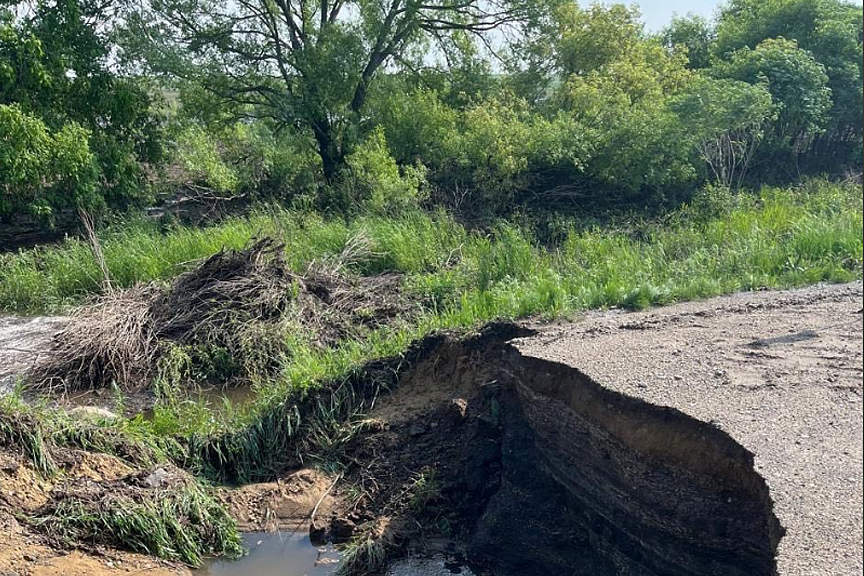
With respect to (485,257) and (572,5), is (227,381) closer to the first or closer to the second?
(485,257)

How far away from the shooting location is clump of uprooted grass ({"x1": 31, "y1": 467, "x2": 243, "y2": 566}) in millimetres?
5824

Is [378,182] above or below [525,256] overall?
above

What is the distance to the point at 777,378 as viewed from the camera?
4824 millimetres

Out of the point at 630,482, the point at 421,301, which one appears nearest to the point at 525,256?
the point at 421,301

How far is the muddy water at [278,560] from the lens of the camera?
241 inches

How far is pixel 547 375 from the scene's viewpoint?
5.81m

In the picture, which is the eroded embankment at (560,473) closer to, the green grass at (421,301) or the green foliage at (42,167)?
the green grass at (421,301)

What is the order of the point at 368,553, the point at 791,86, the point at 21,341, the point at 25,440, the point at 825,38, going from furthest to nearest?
the point at 825,38
the point at 791,86
the point at 21,341
the point at 25,440
the point at 368,553

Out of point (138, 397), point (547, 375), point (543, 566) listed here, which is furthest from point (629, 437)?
point (138, 397)

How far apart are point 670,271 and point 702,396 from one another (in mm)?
3432

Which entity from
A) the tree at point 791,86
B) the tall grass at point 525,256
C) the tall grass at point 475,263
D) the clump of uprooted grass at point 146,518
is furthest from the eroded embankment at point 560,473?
the tree at point 791,86

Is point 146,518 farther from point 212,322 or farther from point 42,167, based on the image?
point 42,167

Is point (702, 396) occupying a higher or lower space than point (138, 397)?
higher

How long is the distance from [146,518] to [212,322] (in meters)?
3.73
